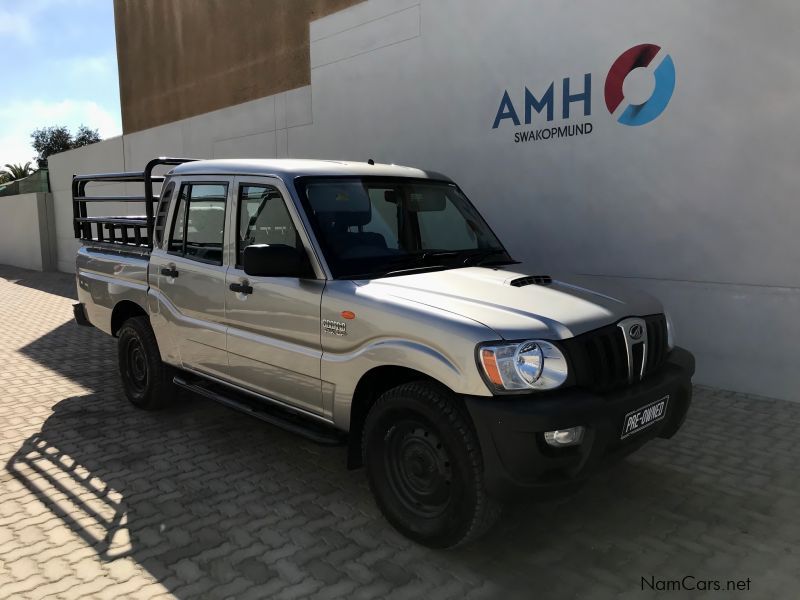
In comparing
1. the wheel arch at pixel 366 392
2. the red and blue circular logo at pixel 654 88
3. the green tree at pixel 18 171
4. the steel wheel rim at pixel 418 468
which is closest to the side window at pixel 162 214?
the wheel arch at pixel 366 392

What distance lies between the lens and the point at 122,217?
614 centimetres

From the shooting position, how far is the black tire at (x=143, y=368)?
5.29 metres

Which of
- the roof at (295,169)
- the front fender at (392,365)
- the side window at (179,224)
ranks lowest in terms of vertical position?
the front fender at (392,365)

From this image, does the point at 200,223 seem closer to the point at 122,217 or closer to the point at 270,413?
the point at 270,413

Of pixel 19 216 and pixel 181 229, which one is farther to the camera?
pixel 19 216

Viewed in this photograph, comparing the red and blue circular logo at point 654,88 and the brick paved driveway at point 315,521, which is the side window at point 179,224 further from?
the red and blue circular logo at point 654,88

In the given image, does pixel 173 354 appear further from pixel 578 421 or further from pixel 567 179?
pixel 567 179

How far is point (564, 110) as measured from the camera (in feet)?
22.4

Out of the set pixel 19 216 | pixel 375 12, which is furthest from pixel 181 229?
pixel 19 216

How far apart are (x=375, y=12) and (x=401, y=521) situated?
7676mm

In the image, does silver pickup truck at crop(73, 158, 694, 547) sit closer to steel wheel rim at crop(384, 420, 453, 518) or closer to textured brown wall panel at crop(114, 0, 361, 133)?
steel wheel rim at crop(384, 420, 453, 518)

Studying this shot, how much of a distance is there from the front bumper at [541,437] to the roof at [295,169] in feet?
6.42

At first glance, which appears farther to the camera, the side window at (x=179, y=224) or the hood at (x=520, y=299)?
the side window at (x=179, y=224)

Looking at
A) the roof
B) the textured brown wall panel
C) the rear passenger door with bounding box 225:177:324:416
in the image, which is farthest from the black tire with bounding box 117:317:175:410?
the textured brown wall panel
